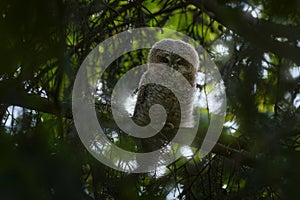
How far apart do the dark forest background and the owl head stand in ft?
3.45

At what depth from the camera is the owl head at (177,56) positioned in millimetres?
4082

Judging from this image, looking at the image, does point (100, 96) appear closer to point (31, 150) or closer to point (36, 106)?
point (36, 106)

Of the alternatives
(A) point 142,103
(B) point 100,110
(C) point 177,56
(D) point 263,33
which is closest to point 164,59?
(C) point 177,56

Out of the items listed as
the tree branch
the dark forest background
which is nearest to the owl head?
the dark forest background

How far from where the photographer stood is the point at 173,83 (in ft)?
13.6

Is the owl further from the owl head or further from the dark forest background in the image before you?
the dark forest background

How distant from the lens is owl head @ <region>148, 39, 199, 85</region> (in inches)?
161

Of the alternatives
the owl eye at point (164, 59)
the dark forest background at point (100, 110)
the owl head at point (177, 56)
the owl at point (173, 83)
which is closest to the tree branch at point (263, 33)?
the dark forest background at point (100, 110)

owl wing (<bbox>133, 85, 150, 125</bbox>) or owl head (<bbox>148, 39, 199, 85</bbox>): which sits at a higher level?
owl head (<bbox>148, 39, 199, 85</bbox>)

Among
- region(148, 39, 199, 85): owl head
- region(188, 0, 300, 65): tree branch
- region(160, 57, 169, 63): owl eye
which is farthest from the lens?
region(160, 57, 169, 63): owl eye

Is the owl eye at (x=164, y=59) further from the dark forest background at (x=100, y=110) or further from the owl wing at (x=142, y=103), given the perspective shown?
the dark forest background at (x=100, y=110)

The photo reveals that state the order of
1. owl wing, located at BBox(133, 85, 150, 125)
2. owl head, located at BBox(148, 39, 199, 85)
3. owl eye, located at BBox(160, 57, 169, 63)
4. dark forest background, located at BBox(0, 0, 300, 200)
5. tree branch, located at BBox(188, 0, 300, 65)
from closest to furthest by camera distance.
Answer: dark forest background, located at BBox(0, 0, 300, 200), tree branch, located at BBox(188, 0, 300, 65), owl wing, located at BBox(133, 85, 150, 125), owl head, located at BBox(148, 39, 199, 85), owl eye, located at BBox(160, 57, 169, 63)

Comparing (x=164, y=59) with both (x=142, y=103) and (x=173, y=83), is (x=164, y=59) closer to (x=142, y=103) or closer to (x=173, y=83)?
(x=173, y=83)

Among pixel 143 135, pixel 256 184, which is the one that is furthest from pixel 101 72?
pixel 256 184
